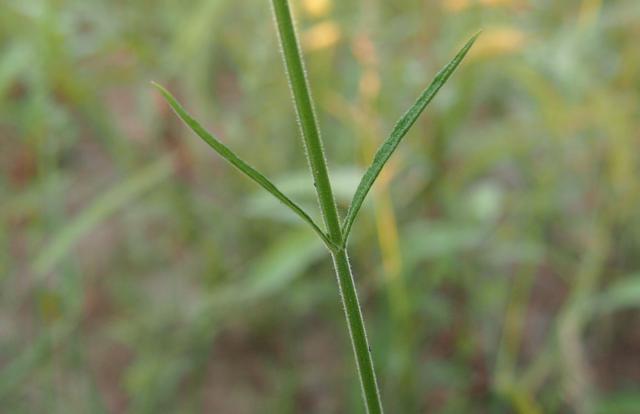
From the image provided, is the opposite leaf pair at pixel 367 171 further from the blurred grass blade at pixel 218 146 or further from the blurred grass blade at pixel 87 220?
the blurred grass blade at pixel 87 220

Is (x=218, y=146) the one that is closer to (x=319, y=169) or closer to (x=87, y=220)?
(x=319, y=169)

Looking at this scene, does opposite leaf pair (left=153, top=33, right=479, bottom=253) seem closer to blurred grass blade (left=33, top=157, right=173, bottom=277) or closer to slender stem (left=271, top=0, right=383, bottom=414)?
slender stem (left=271, top=0, right=383, bottom=414)

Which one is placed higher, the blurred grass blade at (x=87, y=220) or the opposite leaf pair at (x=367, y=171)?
the opposite leaf pair at (x=367, y=171)

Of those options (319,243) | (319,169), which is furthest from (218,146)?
(319,243)

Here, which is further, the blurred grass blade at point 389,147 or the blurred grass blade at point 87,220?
the blurred grass blade at point 87,220

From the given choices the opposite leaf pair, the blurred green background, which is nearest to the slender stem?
the opposite leaf pair

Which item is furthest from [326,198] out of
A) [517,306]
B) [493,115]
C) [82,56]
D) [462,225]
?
[493,115]

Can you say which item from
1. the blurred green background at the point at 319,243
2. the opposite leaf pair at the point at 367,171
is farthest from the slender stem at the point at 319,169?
the blurred green background at the point at 319,243
